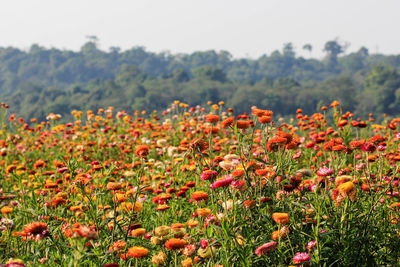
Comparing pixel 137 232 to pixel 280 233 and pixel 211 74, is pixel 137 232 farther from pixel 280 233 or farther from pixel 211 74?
pixel 211 74

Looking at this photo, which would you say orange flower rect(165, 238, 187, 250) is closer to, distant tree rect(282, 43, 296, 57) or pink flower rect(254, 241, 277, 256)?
pink flower rect(254, 241, 277, 256)

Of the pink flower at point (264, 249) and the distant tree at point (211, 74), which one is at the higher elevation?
the distant tree at point (211, 74)

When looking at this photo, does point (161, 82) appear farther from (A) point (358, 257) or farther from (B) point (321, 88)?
(A) point (358, 257)

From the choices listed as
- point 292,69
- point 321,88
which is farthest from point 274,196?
point 292,69

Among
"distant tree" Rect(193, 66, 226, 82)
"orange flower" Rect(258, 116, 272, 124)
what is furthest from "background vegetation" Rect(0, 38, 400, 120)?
"orange flower" Rect(258, 116, 272, 124)

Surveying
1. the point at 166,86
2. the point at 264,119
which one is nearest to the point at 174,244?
the point at 264,119

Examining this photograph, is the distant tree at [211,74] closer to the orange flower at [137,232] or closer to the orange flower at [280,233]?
the orange flower at [137,232]

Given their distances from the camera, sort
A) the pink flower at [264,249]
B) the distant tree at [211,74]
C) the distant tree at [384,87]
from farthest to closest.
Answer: the distant tree at [211,74], the distant tree at [384,87], the pink flower at [264,249]

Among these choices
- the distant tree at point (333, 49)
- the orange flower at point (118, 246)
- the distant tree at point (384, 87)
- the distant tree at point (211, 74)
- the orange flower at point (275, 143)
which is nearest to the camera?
the orange flower at point (118, 246)

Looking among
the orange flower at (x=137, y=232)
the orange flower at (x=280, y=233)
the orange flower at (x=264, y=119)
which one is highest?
the orange flower at (x=264, y=119)

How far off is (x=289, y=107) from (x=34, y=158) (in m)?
72.8

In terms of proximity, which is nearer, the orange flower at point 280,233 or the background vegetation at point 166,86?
the orange flower at point 280,233

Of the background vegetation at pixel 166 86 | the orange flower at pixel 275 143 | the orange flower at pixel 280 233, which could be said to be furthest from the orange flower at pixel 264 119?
the background vegetation at pixel 166 86

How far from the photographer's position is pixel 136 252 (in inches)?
80.4
